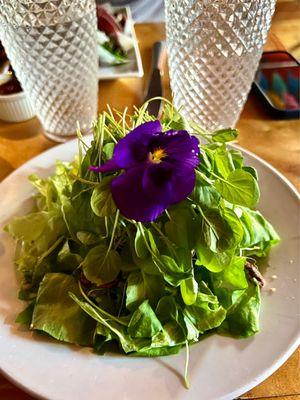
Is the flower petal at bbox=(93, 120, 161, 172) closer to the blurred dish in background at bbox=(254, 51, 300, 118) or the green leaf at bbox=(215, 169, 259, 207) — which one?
the green leaf at bbox=(215, 169, 259, 207)

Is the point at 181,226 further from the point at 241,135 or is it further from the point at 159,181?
the point at 241,135

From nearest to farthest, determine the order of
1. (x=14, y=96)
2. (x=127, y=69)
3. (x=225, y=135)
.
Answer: (x=225, y=135), (x=14, y=96), (x=127, y=69)

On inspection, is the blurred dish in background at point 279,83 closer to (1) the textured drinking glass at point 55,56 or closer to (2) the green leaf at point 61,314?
(1) the textured drinking glass at point 55,56

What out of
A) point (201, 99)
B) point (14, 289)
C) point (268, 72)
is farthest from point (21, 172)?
point (268, 72)

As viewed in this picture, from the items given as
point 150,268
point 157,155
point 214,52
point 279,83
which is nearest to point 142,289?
point 150,268

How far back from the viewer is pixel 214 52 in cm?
60

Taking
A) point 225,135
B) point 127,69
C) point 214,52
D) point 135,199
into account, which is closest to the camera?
point 135,199

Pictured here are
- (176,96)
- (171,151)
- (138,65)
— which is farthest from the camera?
(138,65)

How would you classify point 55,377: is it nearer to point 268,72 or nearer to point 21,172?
point 21,172

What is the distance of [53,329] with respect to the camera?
398 millimetres

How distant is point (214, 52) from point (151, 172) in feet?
1.03

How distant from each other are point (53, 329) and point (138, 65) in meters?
0.57

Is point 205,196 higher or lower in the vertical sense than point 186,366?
higher

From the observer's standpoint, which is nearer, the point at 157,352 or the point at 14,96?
the point at 157,352
